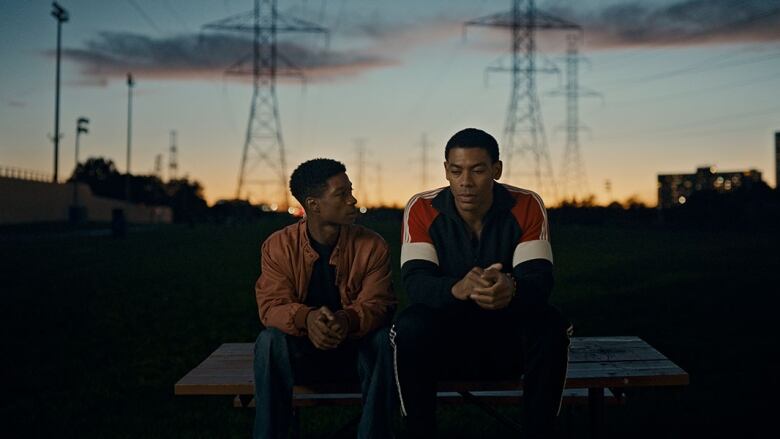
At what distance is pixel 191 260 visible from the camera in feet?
81.9

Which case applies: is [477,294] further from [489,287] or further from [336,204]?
[336,204]

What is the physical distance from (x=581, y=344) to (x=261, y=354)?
2.07m

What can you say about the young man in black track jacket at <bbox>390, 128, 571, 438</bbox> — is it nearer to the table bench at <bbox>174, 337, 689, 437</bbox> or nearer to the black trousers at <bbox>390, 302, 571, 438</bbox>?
the black trousers at <bbox>390, 302, 571, 438</bbox>

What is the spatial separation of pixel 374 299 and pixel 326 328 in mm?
412

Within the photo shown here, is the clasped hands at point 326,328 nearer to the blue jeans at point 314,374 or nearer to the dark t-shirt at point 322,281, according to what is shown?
the blue jeans at point 314,374

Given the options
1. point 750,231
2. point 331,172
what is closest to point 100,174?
point 750,231

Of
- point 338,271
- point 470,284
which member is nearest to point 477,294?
point 470,284

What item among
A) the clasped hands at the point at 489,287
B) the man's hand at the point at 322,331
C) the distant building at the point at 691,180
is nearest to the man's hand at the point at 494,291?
the clasped hands at the point at 489,287

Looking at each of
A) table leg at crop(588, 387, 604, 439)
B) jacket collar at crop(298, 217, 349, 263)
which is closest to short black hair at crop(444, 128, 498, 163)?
jacket collar at crop(298, 217, 349, 263)

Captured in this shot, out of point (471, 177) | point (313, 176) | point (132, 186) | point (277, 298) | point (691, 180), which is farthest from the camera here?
point (691, 180)

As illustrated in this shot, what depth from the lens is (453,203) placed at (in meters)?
4.66

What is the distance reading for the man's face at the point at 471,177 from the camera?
15.0ft

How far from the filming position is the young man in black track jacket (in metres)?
4.09

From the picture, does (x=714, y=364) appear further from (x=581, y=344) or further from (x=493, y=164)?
(x=493, y=164)
